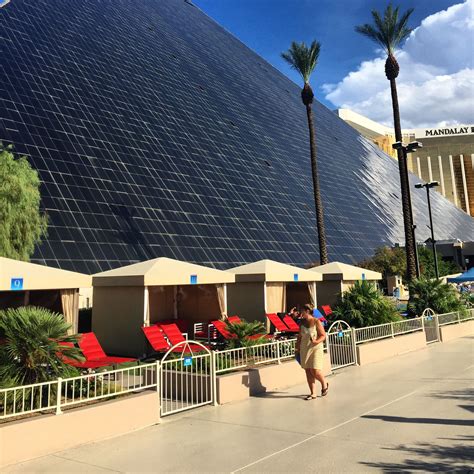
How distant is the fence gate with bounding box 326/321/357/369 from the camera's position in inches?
423

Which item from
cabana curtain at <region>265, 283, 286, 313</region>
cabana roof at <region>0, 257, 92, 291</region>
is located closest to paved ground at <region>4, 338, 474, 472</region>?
cabana roof at <region>0, 257, 92, 291</region>

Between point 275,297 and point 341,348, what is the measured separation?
241 inches

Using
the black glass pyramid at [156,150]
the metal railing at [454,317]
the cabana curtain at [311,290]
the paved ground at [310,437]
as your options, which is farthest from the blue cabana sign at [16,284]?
the metal railing at [454,317]

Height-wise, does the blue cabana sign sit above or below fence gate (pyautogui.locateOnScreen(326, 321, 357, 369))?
above

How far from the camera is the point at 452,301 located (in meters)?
17.8

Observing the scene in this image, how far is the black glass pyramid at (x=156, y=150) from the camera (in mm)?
19750

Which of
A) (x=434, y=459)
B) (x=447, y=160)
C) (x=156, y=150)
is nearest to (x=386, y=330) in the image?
(x=434, y=459)

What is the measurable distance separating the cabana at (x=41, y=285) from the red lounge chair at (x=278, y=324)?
6639 millimetres

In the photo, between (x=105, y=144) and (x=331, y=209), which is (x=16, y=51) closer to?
(x=105, y=144)

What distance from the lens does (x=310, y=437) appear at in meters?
5.79

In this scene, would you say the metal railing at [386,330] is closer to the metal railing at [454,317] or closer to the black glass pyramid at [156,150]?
the metal railing at [454,317]

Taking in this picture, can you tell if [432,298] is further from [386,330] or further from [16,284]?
[16,284]

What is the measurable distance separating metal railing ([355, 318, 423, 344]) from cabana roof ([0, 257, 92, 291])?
747 centimetres

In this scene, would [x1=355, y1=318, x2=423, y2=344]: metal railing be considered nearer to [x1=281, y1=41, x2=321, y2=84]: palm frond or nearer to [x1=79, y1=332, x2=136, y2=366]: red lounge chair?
[x1=79, y1=332, x2=136, y2=366]: red lounge chair
